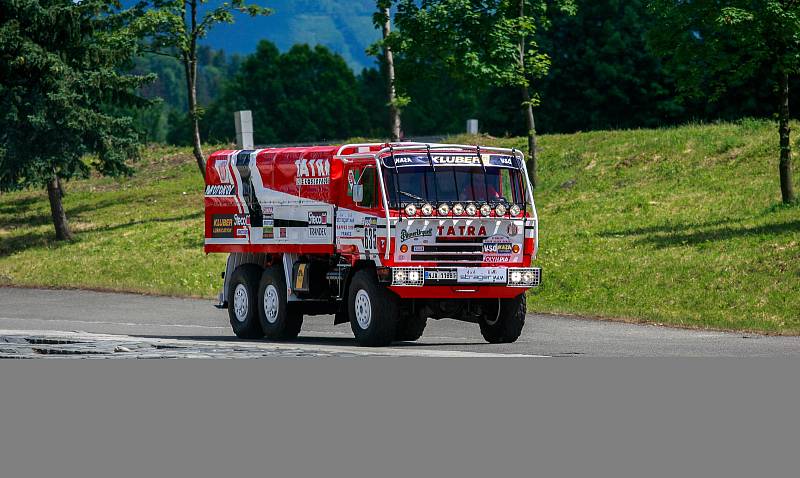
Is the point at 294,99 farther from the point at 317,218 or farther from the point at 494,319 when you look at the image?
the point at 494,319

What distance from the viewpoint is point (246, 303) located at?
25.5m

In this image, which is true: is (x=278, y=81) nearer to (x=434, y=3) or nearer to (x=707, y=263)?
(x=434, y=3)

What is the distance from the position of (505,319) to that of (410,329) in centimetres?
193

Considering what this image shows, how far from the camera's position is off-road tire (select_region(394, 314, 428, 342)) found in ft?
78.8

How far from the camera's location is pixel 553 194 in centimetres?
4750

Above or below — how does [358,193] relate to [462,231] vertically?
above

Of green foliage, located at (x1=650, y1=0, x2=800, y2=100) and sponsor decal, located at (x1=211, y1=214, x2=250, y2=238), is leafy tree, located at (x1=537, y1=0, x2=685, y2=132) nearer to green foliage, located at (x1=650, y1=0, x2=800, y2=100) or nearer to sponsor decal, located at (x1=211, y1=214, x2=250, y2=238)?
green foliage, located at (x1=650, y1=0, x2=800, y2=100)

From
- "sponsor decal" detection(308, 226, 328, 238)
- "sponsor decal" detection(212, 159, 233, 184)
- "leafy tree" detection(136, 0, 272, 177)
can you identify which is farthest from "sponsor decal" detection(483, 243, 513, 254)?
"leafy tree" detection(136, 0, 272, 177)

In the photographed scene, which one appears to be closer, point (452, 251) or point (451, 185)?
point (452, 251)

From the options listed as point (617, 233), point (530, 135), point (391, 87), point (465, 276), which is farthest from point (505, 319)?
point (530, 135)

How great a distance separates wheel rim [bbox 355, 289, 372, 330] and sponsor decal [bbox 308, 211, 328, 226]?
164cm

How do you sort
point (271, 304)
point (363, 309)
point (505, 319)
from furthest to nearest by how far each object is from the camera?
point (271, 304)
point (505, 319)
point (363, 309)

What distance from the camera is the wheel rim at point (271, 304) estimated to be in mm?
24609

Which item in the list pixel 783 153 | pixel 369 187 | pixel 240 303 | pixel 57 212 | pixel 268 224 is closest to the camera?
pixel 369 187
